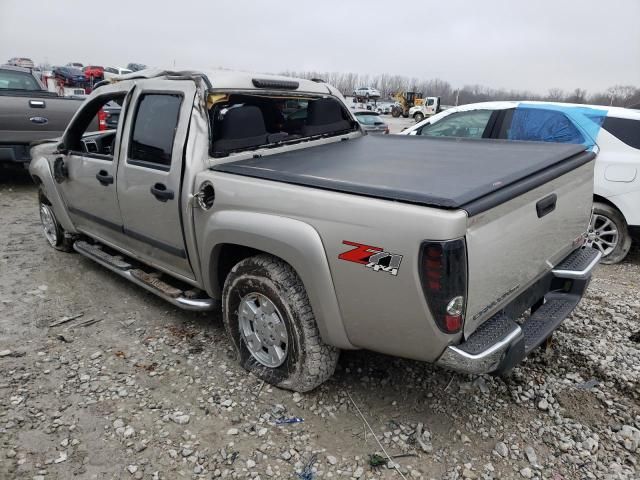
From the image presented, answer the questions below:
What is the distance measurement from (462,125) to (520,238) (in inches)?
148

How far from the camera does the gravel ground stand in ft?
7.50

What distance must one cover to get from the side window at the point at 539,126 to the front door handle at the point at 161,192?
3968 millimetres

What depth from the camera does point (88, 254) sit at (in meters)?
4.16

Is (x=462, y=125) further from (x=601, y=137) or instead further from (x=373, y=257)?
(x=373, y=257)

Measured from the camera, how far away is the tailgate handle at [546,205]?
2.31 metres

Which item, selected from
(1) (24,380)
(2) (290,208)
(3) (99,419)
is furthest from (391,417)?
(1) (24,380)

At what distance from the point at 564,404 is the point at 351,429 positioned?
4.15ft

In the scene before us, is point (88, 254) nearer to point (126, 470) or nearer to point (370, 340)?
point (126, 470)

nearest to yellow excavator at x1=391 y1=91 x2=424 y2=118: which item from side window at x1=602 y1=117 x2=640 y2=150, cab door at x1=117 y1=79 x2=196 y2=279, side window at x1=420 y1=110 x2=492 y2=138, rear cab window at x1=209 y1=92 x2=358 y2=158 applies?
side window at x1=420 y1=110 x2=492 y2=138

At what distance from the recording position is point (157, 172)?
10.1 ft

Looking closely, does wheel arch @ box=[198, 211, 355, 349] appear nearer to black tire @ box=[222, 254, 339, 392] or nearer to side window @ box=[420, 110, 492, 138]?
black tire @ box=[222, 254, 339, 392]

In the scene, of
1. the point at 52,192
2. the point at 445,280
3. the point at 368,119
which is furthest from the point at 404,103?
the point at 445,280

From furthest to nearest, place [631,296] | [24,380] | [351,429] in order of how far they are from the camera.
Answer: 1. [631,296]
2. [24,380]
3. [351,429]

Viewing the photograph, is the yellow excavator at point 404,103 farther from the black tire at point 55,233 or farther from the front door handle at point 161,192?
the front door handle at point 161,192
